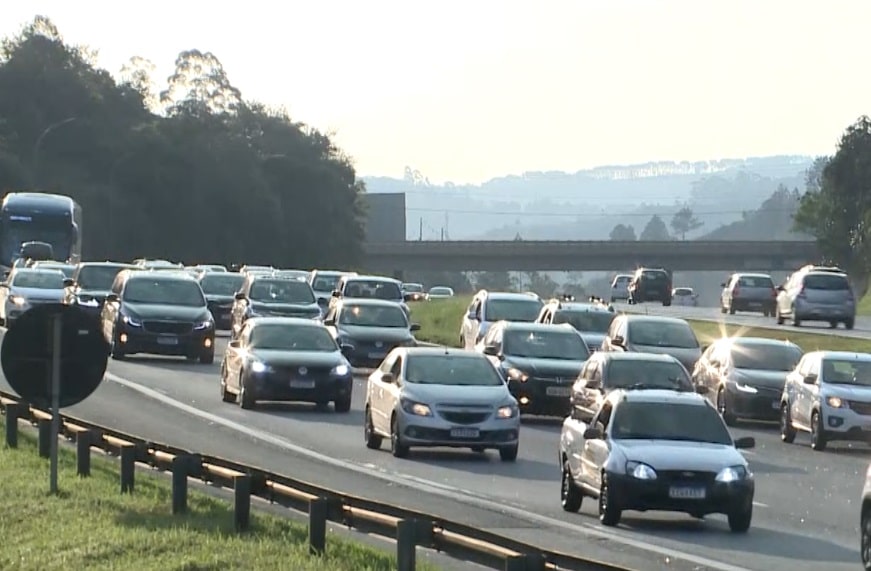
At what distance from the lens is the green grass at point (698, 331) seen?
51281 mm

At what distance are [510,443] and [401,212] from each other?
134 meters

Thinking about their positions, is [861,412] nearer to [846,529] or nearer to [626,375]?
[626,375]

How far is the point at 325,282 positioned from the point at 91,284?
44.8 ft

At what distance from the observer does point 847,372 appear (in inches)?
1249

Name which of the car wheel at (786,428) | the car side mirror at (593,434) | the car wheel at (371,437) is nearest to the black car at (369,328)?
the car wheel at (786,428)

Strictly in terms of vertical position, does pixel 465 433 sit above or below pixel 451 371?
below

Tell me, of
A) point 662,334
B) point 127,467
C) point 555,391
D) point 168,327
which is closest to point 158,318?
point 168,327

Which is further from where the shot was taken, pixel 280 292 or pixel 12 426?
pixel 280 292

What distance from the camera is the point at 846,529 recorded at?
1967cm

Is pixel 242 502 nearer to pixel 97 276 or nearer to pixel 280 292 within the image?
pixel 280 292

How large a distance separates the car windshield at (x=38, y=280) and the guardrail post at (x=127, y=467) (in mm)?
32755

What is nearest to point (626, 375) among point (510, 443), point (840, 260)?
point (510, 443)

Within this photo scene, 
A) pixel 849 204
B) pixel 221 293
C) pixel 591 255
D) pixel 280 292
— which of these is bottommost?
pixel 591 255

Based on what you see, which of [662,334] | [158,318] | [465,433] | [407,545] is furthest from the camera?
[158,318]
